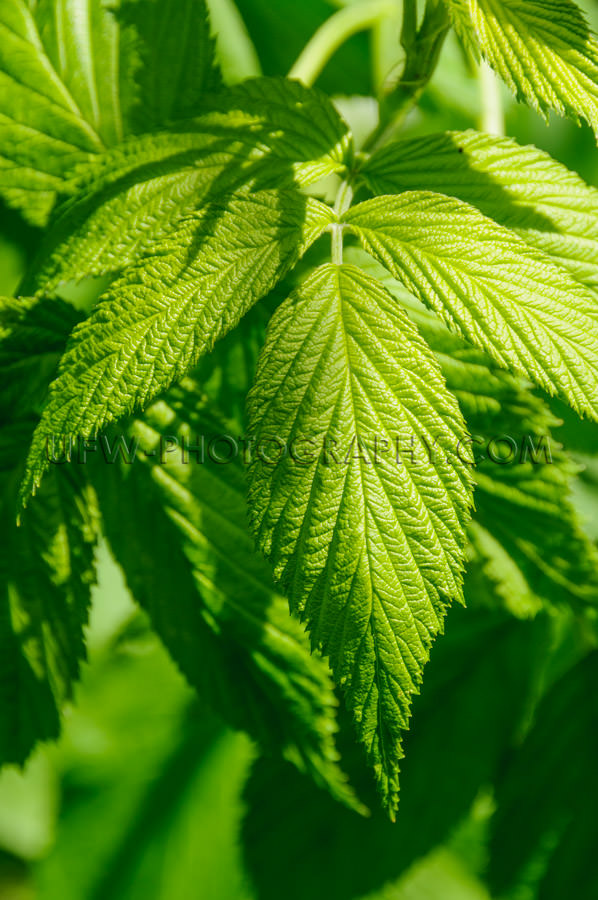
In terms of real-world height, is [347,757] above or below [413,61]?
below

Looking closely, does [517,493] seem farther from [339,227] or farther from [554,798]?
[554,798]

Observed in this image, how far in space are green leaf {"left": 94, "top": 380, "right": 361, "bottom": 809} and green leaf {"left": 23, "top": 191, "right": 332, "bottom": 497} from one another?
230mm

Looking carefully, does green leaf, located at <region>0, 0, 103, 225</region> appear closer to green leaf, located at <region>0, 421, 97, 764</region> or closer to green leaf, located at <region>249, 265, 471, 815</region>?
green leaf, located at <region>0, 421, 97, 764</region>

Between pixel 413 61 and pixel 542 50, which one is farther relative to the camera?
pixel 413 61

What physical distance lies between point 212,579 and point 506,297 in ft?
1.38

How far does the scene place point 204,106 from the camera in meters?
0.78

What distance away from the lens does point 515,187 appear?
74cm

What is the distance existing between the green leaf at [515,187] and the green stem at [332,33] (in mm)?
320

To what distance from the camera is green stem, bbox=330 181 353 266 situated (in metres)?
0.70

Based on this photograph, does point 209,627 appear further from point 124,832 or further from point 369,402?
point 124,832

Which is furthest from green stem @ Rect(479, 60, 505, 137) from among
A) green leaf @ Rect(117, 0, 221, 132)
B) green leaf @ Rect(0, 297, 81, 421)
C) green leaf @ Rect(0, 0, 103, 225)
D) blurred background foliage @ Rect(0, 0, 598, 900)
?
green leaf @ Rect(0, 297, 81, 421)

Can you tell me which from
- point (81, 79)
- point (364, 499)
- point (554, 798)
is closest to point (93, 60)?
point (81, 79)

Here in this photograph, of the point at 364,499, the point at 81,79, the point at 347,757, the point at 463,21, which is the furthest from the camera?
the point at 347,757

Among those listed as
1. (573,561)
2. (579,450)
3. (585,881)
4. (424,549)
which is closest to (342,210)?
(424,549)
